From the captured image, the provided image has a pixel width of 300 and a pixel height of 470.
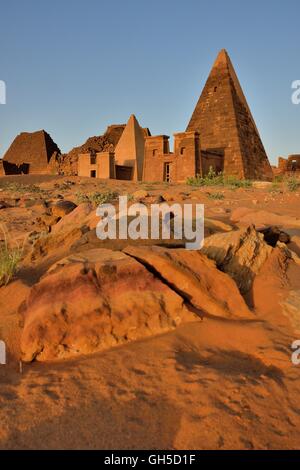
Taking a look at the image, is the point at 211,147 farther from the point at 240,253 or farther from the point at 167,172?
the point at 240,253

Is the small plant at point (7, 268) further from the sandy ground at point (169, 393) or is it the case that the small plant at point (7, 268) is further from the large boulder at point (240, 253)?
the large boulder at point (240, 253)

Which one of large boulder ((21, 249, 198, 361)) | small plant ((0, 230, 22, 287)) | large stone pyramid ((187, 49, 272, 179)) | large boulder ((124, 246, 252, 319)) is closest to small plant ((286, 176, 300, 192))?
large boulder ((124, 246, 252, 319))

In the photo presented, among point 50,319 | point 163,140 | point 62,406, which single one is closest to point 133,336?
point 50,319

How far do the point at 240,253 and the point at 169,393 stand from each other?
1503 mm

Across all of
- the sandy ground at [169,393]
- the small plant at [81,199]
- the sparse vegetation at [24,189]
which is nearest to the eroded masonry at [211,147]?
the sparse vegetation at [24,189]

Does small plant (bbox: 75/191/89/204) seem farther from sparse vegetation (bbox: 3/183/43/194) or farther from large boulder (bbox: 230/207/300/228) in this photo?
large boulder (bbox: 230/207/300/228)

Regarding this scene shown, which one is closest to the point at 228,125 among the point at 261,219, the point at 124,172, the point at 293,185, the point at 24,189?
the point at 124,172

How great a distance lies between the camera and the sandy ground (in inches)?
59.6

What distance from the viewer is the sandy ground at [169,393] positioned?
1513 mm

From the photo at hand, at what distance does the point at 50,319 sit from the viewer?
7.33ft

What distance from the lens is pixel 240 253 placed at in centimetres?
305

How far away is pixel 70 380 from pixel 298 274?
6.48 feet

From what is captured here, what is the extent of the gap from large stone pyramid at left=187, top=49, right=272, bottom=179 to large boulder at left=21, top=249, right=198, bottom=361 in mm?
18198
